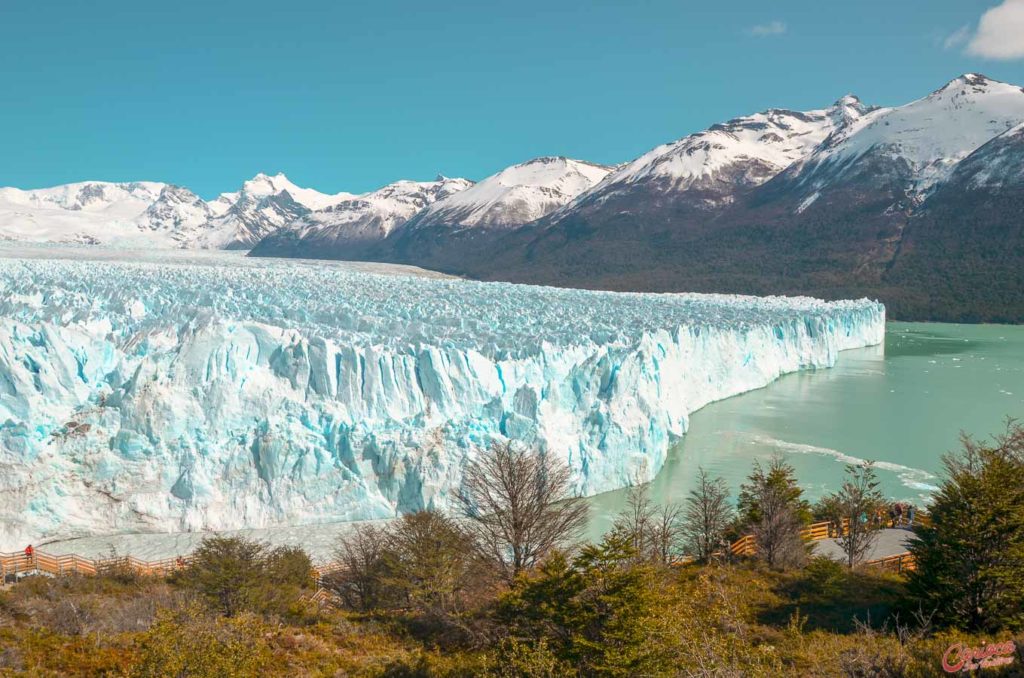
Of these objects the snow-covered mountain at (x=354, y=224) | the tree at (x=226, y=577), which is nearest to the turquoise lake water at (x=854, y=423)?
the tree at (x=226, y=577)

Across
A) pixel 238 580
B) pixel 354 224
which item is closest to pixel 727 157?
pixel 354 224

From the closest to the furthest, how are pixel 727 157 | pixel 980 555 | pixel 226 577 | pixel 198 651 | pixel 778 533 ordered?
pixel 198 651
pixel 980 555
pixel 226 577
pixel 778 533
pixel 727 157

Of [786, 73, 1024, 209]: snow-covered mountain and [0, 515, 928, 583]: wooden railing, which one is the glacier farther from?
[786, 73, 1024, 209]: snow-covered mountain

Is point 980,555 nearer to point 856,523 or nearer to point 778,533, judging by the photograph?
point 778,533

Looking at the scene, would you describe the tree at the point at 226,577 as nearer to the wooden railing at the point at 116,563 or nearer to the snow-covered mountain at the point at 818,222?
the wooden railing at the point at 116,563

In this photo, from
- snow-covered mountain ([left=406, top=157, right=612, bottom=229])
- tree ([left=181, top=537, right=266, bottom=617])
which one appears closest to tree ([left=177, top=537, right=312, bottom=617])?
tree ([left=181, top=537, right=266, bottom=617])

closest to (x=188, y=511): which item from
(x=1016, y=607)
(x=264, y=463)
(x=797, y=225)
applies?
(x=264, y=463)
